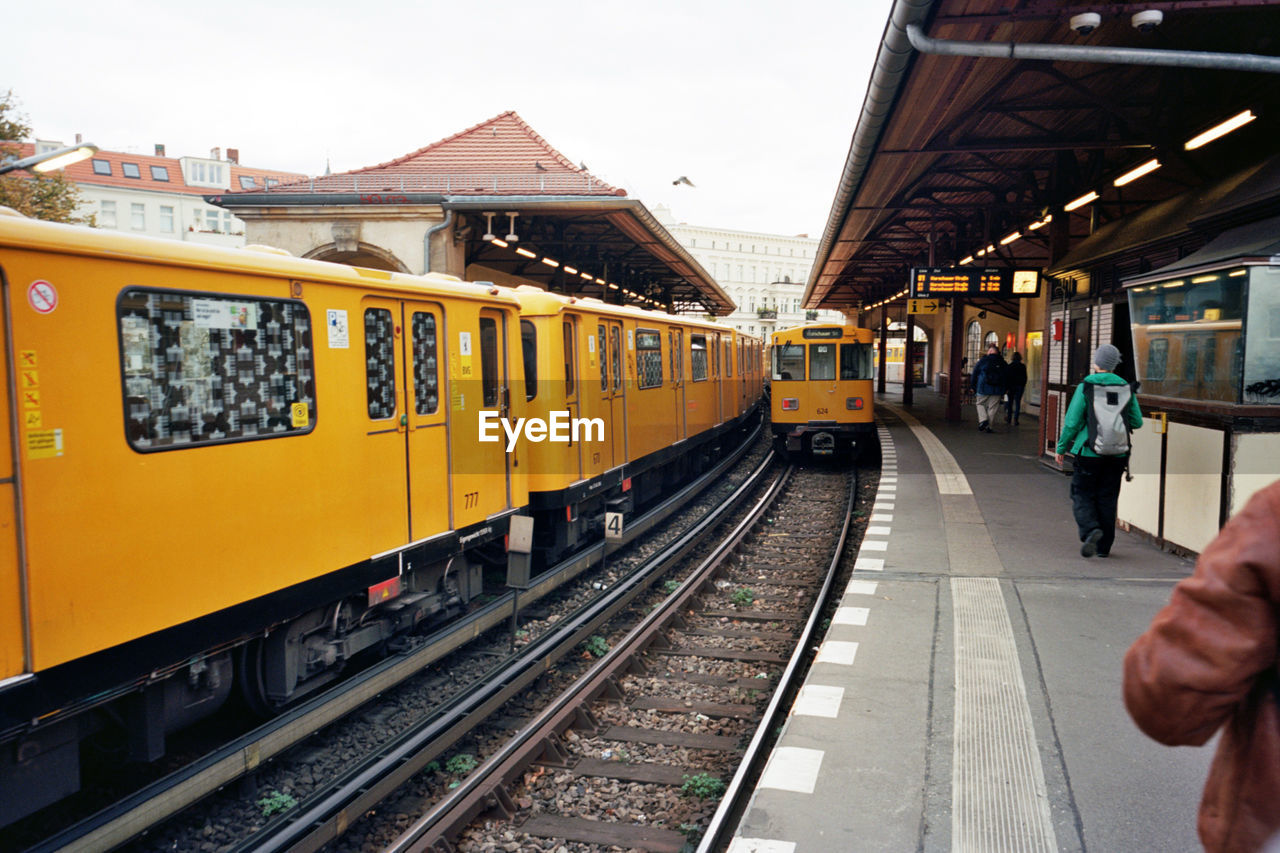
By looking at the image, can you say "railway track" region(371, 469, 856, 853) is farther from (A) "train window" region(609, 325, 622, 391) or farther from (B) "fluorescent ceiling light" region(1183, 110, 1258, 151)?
(B) "fluorescent ceiling light" region(1183, 110, 1258, 151)

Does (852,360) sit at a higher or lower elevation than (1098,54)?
lower

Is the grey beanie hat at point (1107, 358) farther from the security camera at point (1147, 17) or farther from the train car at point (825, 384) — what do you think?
the train car at point (825, 384)

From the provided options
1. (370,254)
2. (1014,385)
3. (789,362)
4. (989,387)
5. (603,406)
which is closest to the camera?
(603,406)

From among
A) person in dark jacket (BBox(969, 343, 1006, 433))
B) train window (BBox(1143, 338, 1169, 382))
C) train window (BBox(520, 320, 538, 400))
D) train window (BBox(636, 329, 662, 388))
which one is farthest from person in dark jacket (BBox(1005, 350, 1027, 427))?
train window (BBox(520, 320, 538, 400))

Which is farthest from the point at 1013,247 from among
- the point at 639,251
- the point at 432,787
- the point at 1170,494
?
the point at 432,787

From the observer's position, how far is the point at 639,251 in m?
24.0

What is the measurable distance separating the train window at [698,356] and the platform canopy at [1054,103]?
339cm

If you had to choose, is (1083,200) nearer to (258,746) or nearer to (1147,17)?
(1147,17)

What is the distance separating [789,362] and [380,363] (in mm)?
12419

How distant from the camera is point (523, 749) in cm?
475

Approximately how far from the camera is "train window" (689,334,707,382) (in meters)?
14.8

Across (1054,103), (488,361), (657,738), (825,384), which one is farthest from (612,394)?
(825,384)

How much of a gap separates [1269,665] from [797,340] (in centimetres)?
1560

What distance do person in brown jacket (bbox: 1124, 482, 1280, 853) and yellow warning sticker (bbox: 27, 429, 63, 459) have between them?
3.72 meters
